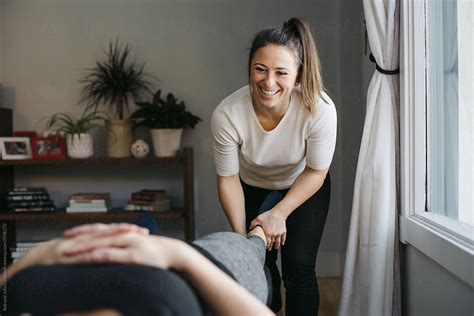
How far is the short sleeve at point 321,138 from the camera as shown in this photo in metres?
1.89

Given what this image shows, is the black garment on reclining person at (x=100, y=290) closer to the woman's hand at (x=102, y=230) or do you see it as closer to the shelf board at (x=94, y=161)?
the woman's hand at (x=102, y=230)

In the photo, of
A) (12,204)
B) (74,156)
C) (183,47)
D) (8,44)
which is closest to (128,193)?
(74,156)

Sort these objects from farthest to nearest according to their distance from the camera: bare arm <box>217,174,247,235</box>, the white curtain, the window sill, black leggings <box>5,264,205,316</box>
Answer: the white curtain
bare arm <box>217,174,247,235</box>
the window sill
black leggings <box>5,264,205,316</box>

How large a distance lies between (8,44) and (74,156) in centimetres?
96

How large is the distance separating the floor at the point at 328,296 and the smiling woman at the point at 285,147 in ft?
3.21

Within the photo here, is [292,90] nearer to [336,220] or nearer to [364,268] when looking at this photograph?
[364,268]

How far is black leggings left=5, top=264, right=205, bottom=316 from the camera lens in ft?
2.34

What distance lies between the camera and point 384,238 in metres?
2.40

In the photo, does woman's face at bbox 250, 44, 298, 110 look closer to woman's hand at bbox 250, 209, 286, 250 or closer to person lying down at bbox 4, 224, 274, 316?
woman's hand at bbox 250, 209, 286, 250

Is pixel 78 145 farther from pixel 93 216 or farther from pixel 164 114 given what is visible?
pixel 164 114

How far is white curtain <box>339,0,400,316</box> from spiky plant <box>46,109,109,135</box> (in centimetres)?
183

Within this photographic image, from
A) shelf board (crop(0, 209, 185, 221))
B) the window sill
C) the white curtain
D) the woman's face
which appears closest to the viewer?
the window sill

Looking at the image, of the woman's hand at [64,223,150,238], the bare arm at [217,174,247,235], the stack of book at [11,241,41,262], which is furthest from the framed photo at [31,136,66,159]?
the woman's hand at [64,223,150,238]

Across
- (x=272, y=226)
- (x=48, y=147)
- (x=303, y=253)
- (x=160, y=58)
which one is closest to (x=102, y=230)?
(x=272, y=226)
